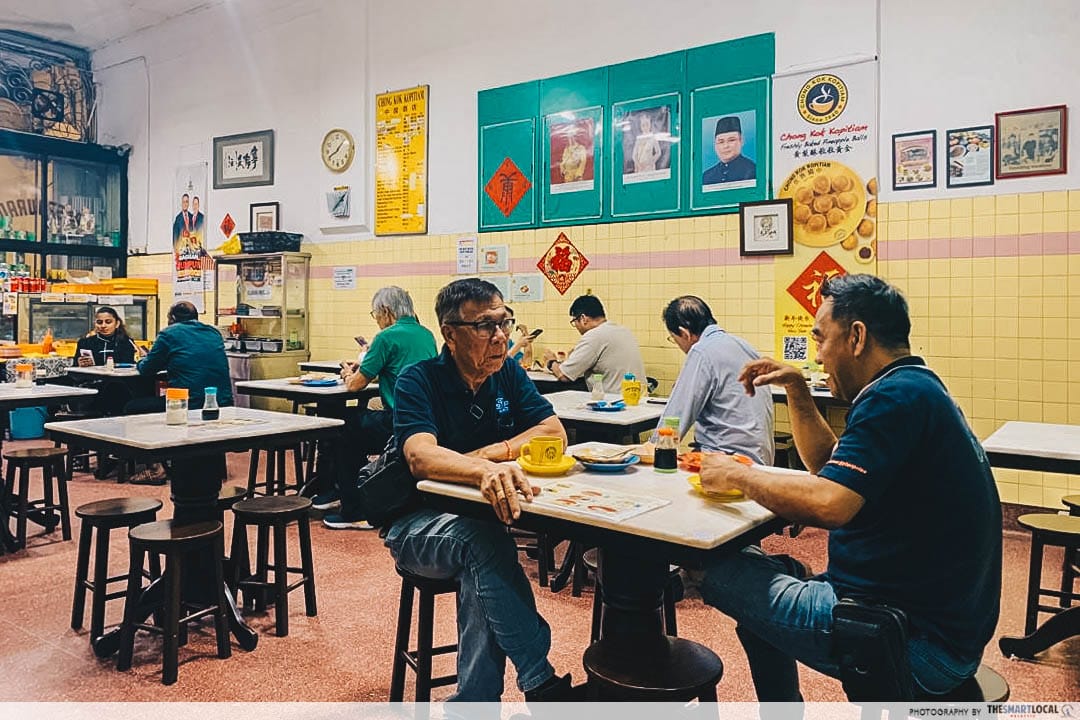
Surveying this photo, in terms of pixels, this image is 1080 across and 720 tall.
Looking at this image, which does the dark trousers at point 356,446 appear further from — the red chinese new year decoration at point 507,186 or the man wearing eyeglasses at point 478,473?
the red chinese new year decoration at point 507,186

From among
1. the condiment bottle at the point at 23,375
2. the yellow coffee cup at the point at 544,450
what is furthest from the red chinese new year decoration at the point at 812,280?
the condiment bottle at the point at 23,375

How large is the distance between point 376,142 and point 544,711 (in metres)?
7.10

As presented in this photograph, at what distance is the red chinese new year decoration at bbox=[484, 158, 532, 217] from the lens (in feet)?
24.1

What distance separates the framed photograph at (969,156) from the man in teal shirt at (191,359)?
5.37m

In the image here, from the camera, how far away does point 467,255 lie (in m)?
7.69

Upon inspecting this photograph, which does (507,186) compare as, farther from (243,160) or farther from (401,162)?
(243,160)

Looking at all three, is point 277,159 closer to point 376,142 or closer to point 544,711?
point 376,142

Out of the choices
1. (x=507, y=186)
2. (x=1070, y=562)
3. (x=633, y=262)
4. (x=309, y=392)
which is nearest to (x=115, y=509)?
(x=309, y=392)

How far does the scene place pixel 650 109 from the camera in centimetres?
658

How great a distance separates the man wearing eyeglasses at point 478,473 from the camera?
2.22 metres

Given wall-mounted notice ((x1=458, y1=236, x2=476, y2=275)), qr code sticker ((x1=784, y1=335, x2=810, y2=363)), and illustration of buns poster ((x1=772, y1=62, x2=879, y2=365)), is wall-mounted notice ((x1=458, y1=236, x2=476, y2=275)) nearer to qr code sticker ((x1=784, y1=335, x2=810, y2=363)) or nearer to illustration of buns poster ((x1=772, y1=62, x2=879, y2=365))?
illustration of buns poster ((x1=772, y1=62, x2=879, y2=365))

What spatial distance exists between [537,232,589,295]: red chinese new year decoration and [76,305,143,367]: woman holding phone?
4.08 metres

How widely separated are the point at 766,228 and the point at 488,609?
180 inches

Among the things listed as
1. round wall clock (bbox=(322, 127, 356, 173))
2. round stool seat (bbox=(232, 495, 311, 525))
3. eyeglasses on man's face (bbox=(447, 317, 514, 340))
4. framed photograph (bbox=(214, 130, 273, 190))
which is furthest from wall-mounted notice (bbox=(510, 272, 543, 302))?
eyeglasses on man's face (bbox=(447, 317, 514, 340))
